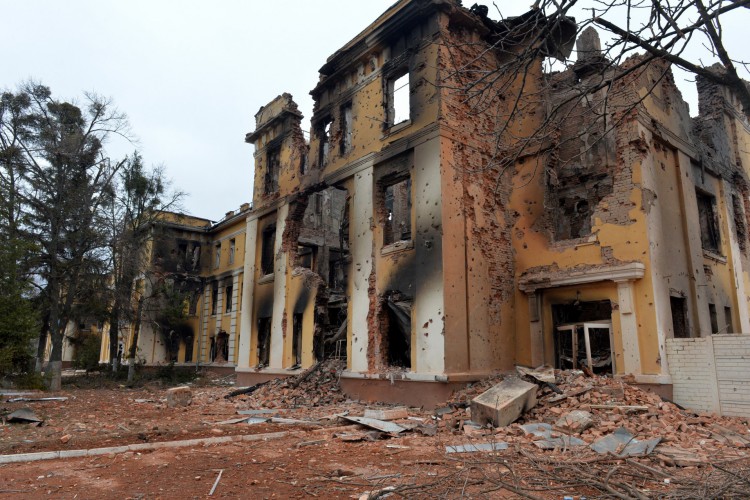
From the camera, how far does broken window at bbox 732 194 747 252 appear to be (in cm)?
1686

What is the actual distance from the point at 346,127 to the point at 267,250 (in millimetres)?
6452

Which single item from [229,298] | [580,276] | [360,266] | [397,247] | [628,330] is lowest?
[628,330]

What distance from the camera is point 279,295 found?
18531 mm

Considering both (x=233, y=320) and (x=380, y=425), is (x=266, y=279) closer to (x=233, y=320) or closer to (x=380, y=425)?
(x=233, y=320)

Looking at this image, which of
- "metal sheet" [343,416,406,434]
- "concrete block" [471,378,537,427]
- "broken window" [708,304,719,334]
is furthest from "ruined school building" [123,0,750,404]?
"metal sheet" [343,416,406,434]

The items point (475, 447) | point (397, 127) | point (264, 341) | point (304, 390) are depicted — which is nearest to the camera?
point (475, 447)

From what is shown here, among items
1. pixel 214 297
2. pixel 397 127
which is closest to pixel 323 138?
pixel 397 127

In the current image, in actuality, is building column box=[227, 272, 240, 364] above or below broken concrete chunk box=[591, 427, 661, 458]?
above

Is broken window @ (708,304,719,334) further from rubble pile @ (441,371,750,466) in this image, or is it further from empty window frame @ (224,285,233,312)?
empty window frame @ (224,285,233,312)

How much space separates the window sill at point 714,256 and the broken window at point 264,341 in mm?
14743

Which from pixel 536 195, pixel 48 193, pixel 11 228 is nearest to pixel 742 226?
pixel 536 195

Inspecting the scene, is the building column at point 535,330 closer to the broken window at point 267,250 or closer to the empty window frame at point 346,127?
the empty window frame at point 346,127

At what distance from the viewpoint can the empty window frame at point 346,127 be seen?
16.9 meters

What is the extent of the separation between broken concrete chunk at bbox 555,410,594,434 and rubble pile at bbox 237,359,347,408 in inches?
Result: 271
